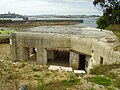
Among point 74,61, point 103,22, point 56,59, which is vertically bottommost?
point 56,59

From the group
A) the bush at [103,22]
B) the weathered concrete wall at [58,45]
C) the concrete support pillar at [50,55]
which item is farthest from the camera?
the bush at [103,22]

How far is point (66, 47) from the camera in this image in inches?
757

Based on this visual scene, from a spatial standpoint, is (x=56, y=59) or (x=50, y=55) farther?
(x=56, y=59)

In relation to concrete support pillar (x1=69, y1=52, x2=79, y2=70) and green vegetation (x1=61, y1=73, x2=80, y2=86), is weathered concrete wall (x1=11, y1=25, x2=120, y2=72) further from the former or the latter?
green vegetation (x1=61, y1=73, x2=80, y2=86)

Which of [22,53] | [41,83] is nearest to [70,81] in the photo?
[41,83]

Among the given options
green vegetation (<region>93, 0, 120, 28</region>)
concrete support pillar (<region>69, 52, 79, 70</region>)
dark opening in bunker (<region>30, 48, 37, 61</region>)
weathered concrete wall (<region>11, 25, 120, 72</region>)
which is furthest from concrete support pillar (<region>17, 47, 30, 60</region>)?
green vegetation (<region>93, 0, 120, 28</region>)

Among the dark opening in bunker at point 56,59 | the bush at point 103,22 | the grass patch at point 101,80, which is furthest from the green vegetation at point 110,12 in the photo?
the grass patch at point 101,80

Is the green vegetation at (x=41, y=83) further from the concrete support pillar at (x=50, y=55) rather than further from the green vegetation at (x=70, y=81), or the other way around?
the concrete support pillar at (x=50, y=55)

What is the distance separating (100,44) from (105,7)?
15268 millimetres

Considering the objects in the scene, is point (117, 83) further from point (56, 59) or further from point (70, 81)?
point (56, 59)

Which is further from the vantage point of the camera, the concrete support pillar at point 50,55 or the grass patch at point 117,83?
the concrete support pillar at point 50,55

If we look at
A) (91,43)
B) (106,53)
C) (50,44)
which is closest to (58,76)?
(106,53)

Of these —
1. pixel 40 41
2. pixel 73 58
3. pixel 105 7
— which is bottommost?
pixel 73 58

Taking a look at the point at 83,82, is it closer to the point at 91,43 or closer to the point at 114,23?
the point at 91,43
